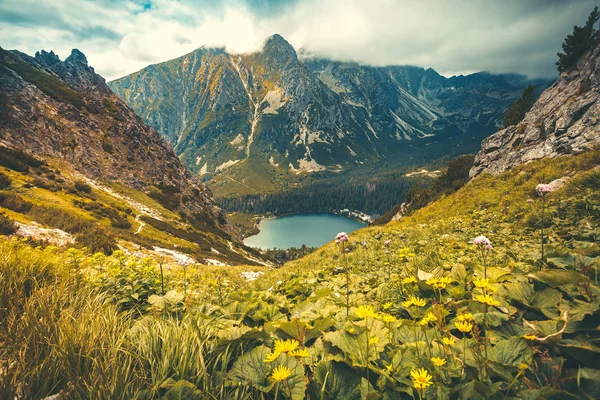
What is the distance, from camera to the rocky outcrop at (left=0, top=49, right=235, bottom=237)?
6378 centimetres

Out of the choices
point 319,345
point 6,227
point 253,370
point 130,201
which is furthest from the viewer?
point 130,201

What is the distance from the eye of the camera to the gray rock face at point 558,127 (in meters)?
29.8

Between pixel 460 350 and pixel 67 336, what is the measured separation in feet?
13.7

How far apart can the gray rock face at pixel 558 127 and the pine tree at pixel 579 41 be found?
2365mm

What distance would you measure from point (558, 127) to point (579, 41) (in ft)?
100

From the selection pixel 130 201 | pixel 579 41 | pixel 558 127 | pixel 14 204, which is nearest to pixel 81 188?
pixel 130 201

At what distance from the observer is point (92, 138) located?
75.1 metres

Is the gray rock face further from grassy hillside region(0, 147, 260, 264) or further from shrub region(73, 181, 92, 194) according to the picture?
shrub region(73, 181, 92, 194)

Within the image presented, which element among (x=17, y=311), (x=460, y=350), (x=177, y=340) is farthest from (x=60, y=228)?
A: (x=460, y=350)

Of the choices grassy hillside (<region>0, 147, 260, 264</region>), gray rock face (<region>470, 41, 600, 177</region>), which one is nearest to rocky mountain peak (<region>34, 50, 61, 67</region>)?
grassy hillside (<region>0, 147, 260, 264</region>)

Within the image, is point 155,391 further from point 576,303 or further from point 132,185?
point 132,185

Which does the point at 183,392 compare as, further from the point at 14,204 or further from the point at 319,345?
the point at 14,204

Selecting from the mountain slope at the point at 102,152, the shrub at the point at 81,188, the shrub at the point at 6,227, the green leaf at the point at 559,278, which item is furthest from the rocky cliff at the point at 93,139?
the green leaf at the point at 559,278

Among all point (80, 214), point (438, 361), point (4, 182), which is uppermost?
point (4, 182)
